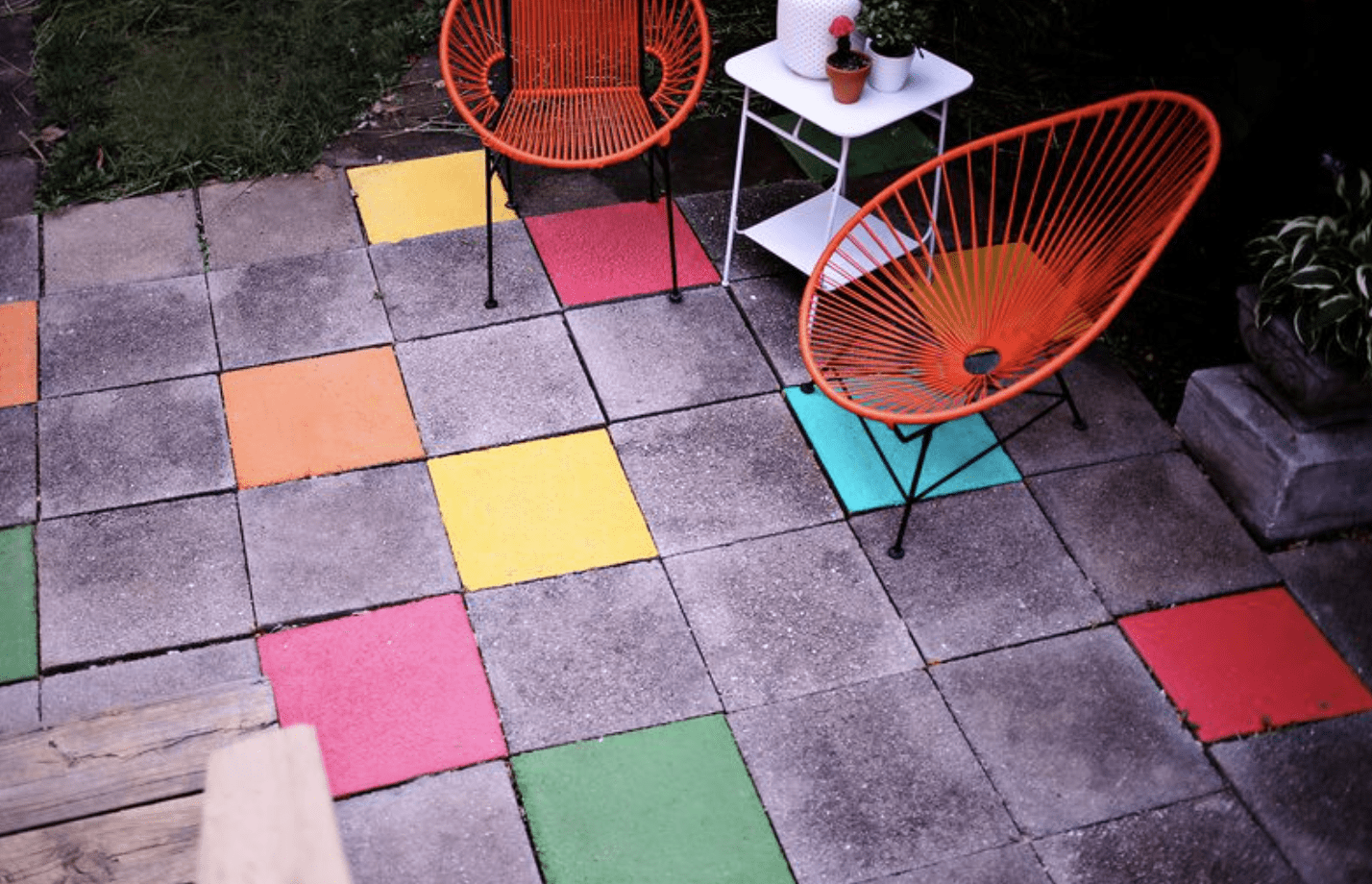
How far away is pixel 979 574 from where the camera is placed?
3.44 meters

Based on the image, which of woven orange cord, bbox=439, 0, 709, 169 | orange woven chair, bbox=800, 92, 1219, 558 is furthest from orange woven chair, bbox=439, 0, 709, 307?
orange woven chair, bbox=800, 92, 1219, 558

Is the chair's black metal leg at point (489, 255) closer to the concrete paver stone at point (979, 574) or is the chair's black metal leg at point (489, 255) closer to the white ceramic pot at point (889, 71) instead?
the white ceramic pot at point (889, 71)

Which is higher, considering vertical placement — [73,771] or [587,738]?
[73,771]

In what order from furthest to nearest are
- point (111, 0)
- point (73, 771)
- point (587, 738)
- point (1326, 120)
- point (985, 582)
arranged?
point (111, 0) → point (1326, 120) → point (985, 582) → point (587, 738) → point (73, 771)

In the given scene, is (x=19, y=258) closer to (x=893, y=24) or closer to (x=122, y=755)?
(x=122, y=755)

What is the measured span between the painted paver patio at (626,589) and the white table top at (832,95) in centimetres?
66

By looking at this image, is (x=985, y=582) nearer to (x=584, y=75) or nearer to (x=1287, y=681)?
(x=1287, y=681)

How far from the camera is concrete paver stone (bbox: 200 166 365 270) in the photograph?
4309mm

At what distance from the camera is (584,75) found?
13.7 feet

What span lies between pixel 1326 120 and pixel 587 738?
256 cm

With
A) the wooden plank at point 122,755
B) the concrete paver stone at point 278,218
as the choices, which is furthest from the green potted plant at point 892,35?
the wooden plank at point 122,755

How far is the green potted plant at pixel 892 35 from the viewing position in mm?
3605

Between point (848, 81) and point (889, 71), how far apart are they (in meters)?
0.15

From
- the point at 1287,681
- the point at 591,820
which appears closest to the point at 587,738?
the point at 591,820
